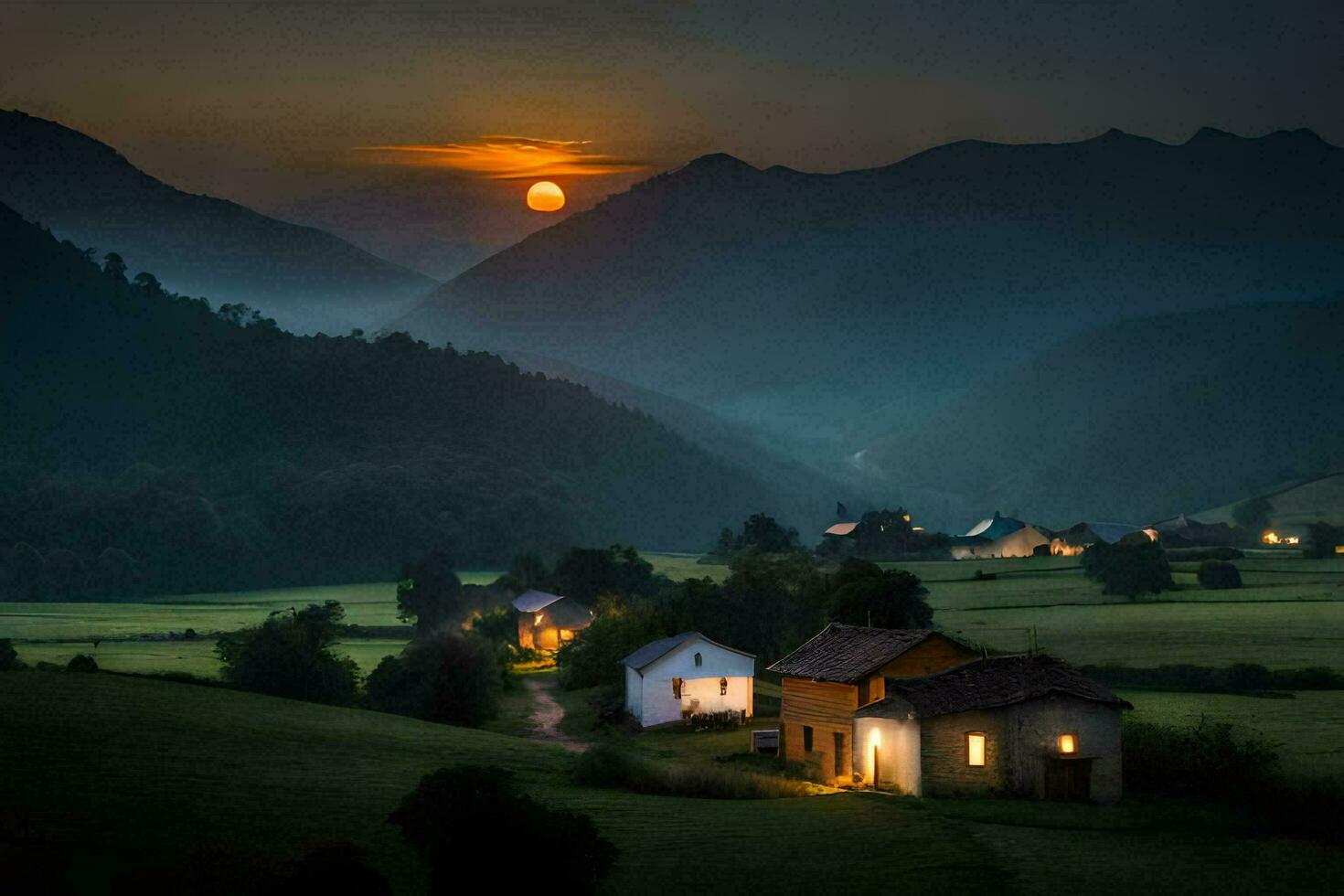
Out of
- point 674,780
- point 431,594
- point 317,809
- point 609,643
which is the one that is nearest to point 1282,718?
point 674,780

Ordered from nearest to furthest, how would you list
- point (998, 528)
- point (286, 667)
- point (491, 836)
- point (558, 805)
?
1. point (491, 836)
2. point (558, 805)
3. point (286, 667)
4. point (998, 528)

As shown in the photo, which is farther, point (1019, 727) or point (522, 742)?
point (522, 742)

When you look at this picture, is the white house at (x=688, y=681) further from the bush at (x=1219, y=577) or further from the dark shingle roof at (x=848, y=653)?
the bush at (x=1219, y=577)

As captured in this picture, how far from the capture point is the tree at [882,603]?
69.6 meters

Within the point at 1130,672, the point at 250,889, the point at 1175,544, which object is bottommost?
the point at 250,889

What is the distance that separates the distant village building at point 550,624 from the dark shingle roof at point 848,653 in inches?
1679

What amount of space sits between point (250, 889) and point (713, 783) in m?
19.7

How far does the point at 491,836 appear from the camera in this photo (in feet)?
87.1

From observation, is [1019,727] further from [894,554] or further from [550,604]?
[894,554]

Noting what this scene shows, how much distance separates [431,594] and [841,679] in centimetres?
6084

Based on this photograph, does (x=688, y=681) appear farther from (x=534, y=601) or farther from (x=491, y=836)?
(x=491, y=836)

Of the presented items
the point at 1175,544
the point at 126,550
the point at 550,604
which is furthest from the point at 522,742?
the point at 126,550

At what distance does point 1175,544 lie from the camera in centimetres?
12269

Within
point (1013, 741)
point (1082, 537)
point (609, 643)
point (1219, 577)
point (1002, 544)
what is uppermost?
point (1082, 537)
